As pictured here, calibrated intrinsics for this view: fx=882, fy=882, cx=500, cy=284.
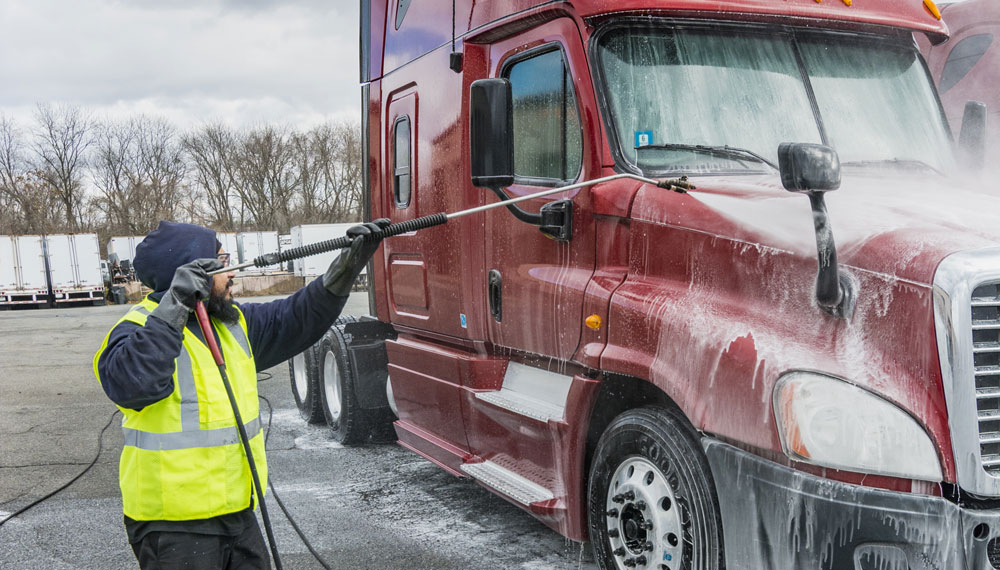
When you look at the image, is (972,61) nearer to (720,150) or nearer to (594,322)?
(720,150)

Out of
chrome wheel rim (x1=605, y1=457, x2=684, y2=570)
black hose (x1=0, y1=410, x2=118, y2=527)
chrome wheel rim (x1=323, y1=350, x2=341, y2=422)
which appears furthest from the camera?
chrome wheel rim (x1=323, y1=350, x2=341, y2=422)

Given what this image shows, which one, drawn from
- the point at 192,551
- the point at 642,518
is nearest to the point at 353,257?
the point at 192,551

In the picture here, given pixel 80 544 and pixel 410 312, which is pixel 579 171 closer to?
pixel 410 312

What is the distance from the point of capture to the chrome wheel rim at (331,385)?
7.47 metres

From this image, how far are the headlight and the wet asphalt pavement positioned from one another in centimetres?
214

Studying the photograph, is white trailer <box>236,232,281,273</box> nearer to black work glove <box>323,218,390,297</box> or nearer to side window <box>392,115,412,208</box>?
side window <box>392,115,412,208</box>

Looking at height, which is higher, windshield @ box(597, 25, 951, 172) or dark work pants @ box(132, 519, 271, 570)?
windshield @ box(597, 25, 951, 172)

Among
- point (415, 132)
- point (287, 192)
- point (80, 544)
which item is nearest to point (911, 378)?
point (415, 132)

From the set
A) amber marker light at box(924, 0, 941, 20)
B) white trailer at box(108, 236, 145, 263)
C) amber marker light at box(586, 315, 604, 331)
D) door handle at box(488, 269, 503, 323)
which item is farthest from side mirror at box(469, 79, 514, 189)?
white trailer at box(108, 236, 145, 263)

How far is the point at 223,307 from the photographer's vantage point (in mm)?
3072

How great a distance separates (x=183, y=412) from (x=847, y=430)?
6.82 ft

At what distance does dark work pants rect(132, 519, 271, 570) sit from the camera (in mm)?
2848

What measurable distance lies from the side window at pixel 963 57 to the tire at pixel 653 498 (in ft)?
11.2

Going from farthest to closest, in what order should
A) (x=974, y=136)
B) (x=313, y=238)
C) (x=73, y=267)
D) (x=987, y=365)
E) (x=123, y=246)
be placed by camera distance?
1. (x=123, y=246)
2. (x=313, y=238)
3. (x=73, y=267)
4. (x=974, y=136)
5. (x=987, y=365)
